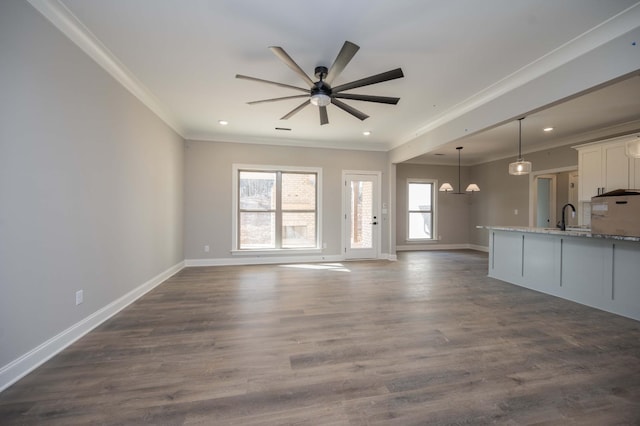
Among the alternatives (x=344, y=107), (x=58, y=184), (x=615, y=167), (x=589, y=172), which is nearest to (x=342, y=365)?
(x=344, y=107)

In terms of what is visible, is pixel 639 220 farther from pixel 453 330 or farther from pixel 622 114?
pixel 622 114

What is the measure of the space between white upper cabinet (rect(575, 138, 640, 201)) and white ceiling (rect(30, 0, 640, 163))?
1.91 ft

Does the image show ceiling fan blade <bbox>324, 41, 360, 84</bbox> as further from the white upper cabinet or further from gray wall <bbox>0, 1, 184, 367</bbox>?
the white upper cabinet

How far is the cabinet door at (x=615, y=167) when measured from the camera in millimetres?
4309

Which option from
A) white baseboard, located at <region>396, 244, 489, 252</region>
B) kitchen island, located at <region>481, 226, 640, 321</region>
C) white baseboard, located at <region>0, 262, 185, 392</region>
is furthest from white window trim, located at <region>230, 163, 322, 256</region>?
kitchen island, located at <region>481, 226, 640, 321</region>

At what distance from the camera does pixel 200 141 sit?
18.7 ft

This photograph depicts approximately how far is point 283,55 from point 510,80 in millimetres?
2784

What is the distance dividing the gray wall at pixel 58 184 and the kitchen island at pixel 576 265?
5584mm

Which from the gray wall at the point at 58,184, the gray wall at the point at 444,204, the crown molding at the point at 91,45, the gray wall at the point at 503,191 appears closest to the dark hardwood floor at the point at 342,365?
the gray wall at the point at 58,184

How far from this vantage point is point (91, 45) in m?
2.54

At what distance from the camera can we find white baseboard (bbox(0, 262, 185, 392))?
5.87ft

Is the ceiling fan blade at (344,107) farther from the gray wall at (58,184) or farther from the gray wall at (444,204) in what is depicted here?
the gray wall at (444,204)

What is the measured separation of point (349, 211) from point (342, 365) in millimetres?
4607

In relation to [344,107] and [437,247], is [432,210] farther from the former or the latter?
[344,107]
